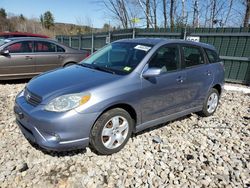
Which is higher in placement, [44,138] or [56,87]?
[56,87]

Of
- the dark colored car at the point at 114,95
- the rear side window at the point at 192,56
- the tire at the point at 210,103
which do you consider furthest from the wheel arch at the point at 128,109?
the tire at the point at 210,103

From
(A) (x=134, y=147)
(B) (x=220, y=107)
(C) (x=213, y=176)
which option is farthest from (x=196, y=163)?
(B) (x=220, y=107)

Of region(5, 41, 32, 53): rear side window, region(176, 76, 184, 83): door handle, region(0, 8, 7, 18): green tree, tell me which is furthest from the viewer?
region(0, 8, 7, 18): green tree

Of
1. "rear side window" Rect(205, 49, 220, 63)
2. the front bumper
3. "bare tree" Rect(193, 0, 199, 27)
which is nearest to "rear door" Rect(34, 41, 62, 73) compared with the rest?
the front bumper

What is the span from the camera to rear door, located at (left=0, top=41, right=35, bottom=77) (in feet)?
22.4

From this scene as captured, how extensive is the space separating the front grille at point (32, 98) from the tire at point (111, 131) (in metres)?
0.77

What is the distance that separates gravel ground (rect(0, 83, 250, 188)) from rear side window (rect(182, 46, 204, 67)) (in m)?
1.22

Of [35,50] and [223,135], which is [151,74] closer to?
[223,135]

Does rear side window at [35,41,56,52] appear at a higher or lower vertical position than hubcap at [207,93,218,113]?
higher

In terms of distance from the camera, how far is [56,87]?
9.84 ft

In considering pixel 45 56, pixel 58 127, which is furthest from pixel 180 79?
Result: pixel 45 56

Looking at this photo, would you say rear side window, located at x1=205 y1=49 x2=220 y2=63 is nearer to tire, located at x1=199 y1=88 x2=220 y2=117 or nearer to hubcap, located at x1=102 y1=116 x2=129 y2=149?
tire, located at x1=199 y1=88 x2=220 y2=117

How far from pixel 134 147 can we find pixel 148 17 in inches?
562

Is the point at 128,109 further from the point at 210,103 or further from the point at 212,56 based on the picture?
the point at 212,56
